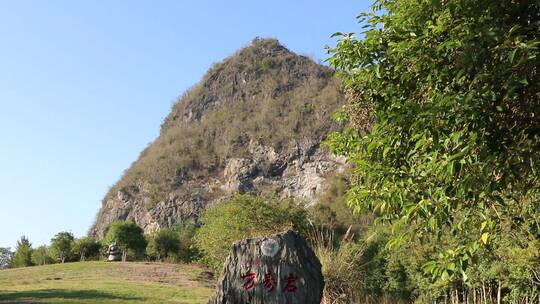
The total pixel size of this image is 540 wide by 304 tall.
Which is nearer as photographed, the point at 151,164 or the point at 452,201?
the point at 452,201

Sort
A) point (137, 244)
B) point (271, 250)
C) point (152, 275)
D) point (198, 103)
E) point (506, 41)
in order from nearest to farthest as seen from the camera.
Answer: point (506, 41) → point (271, 250) → point (152, 275) → point (137, 244) → point (198, 103)

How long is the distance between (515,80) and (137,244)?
34.9 meters

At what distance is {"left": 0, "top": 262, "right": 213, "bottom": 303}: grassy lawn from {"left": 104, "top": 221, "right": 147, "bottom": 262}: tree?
8.20 metres

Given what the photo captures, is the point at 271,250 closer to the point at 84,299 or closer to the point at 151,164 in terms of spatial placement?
the point at 84,299

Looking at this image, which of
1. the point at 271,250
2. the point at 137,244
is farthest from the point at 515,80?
the point at 137,244

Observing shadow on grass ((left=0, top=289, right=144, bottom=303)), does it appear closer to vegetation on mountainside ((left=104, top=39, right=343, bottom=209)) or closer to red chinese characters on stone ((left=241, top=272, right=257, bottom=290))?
red chinese characters on stone ((left=241, top=272, right=257, bottom=290))

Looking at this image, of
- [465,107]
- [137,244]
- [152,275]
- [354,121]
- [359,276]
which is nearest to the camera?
[465,107]

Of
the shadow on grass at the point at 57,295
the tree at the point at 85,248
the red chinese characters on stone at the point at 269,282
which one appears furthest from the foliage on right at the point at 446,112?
the tree at the point at 85,248

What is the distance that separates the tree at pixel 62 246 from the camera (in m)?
34.5

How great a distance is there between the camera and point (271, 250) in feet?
23.3

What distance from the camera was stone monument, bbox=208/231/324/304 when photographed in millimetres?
6934

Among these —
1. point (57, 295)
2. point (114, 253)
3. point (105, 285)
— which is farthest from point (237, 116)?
point (57, 295)

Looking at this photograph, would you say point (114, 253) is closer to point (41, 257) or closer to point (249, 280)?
point (41, 257)

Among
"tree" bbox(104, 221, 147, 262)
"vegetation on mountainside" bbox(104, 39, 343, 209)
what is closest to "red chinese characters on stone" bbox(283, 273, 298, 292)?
"tree" bbox(104, 221, 147, 262)
